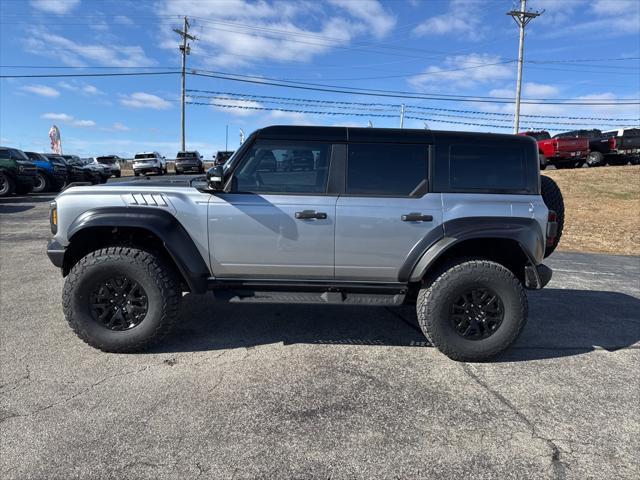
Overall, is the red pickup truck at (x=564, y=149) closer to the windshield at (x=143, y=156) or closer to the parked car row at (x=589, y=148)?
the parked car row at (x=589, y=148)

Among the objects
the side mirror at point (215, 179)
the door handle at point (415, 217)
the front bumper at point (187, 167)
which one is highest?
the front bumper at point (187, 167)

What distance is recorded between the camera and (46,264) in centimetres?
657

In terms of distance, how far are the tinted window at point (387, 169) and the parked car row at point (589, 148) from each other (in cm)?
2049

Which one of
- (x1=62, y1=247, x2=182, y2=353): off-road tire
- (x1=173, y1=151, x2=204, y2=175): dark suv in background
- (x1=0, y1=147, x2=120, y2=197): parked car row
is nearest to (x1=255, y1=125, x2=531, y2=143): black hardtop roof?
(x1=62, y1=247, x2=182, y2=353): off-road tire

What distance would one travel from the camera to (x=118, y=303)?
3652 mm

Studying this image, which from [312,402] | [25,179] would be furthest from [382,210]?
[25,179]

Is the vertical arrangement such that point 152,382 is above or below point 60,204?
below

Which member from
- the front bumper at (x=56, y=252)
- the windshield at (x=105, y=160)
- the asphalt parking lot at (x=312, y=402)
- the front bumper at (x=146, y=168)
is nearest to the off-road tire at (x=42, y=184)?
A: the front bumper at (x=146, y=168)

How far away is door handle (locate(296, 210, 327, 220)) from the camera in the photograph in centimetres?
355

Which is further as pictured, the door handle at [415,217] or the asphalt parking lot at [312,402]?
the door handle at [415,217]

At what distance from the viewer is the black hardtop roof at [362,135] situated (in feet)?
12.1

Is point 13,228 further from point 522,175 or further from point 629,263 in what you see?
point 629,263

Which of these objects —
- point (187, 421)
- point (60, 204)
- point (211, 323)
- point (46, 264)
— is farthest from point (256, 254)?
point (46, 264)

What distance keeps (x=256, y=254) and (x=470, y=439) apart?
81.9 inches
